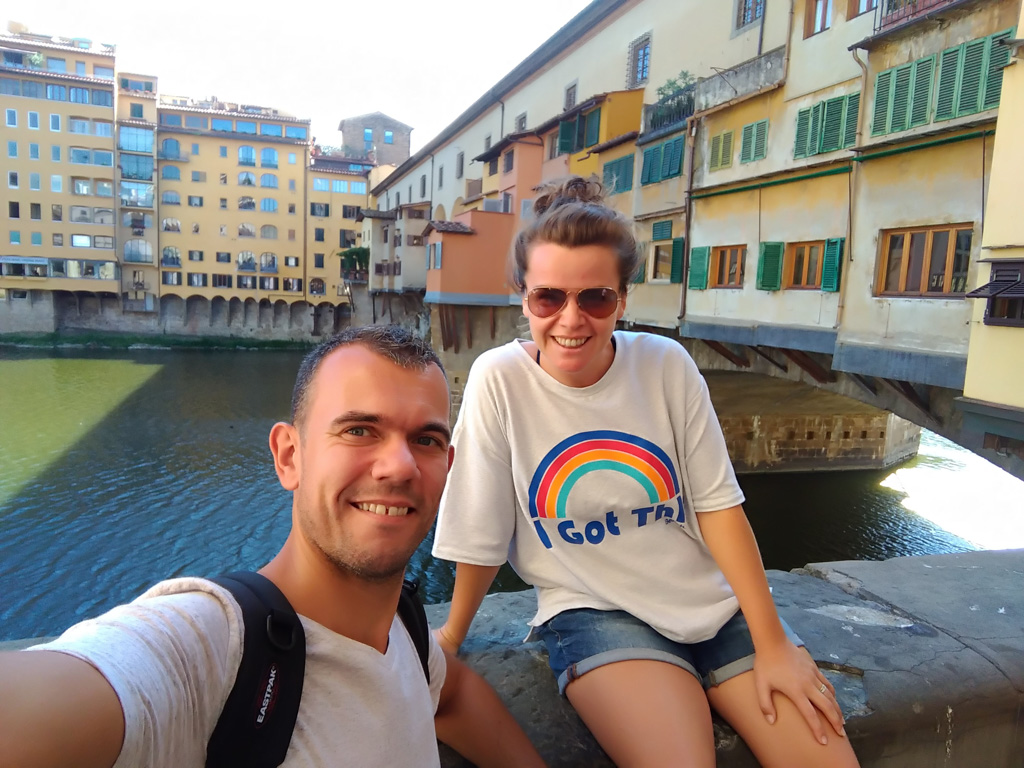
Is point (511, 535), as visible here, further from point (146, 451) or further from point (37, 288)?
point (37, 288)

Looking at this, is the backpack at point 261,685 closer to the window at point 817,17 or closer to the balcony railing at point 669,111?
the window at point 817,17

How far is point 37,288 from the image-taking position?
38.0m

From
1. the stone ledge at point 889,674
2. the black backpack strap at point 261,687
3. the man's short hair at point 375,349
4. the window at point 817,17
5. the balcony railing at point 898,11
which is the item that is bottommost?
the stone ledge at point 889,674

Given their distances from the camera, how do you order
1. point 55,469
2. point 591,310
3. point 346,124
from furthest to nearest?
1. point 346,124
2. point 55,469
3. point 591,310

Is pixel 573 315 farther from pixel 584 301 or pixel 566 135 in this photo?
pixel 566 135

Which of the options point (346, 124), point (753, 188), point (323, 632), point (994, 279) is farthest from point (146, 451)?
point (346, 124)

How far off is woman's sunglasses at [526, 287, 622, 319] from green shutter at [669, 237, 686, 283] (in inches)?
437

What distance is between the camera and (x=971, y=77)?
6977mm

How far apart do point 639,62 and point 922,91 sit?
347 inches

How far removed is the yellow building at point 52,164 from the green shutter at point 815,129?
39850 mm

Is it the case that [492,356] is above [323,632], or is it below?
above

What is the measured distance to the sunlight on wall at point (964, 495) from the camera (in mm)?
12410

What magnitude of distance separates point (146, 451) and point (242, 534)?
667 centimetres

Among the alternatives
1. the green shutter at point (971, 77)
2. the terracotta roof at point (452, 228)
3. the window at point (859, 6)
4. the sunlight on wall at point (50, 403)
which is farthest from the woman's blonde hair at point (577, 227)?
the terracotta roof at point (452, 228)
